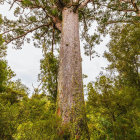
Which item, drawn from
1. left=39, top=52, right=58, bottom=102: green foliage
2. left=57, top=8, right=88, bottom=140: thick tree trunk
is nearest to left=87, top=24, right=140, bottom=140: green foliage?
left=57, top=8, right=88, bottom=140: thick tree trunk

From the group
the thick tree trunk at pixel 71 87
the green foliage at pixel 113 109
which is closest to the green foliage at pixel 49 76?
the thick tree trunk at pixel 71 87

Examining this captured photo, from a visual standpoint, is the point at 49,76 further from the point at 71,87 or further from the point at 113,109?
the point at 113,109

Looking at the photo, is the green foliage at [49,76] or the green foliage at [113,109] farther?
the green foliage at [49,76]

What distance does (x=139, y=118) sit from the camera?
3.42 ft

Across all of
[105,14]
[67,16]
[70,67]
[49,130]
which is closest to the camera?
[49,130]

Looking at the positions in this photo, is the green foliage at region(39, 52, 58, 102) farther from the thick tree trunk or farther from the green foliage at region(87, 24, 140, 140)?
the green foliage at region(87, 24, 140, 140)

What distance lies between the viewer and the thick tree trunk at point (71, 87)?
1.85 m

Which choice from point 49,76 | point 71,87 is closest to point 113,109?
point 71,87

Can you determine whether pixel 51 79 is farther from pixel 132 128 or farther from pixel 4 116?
pixel 132 128

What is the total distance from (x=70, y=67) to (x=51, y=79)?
2.77 ft

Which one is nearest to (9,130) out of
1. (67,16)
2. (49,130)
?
(49,130)

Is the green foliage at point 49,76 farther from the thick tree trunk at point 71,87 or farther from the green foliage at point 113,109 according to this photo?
the green foliage at point 113,109

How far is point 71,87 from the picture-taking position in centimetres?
225

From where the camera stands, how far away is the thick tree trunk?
1853 mm
